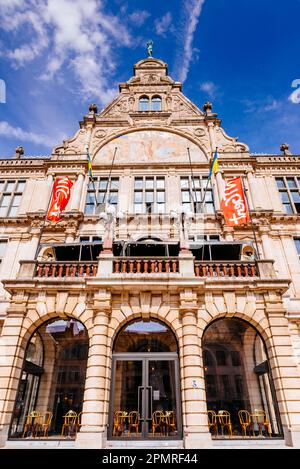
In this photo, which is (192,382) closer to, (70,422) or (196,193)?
(70,422)

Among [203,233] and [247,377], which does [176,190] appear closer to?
Answer: [203,233]

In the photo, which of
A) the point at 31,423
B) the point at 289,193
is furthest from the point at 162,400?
the point at 289,193

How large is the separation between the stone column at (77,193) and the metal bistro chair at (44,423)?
11411 mm

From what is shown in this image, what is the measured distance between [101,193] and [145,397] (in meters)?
13.7

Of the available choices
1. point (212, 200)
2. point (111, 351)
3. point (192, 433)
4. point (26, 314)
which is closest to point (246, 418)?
point (192, 433)

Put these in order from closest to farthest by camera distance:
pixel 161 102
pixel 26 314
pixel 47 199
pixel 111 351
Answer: pixel 111 351 < pixel 26 314 < pixel 47 199 < pixel 161 102

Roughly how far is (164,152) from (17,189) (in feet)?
37.7

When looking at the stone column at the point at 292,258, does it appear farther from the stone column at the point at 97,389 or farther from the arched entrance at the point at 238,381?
the stone column at the point at 97,389

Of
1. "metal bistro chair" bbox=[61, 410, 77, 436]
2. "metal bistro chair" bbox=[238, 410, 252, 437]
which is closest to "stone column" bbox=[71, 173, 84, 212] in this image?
"metal bistro chair" bbox=[61, 410, 77, 436]

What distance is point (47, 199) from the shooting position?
751 inches

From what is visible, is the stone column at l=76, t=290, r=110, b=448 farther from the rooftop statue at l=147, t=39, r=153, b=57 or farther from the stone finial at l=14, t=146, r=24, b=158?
the rooftop statue at l=147, t=39, r=153, b=57

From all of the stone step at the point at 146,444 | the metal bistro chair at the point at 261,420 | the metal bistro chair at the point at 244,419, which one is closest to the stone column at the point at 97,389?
the stone step at the point at 146,444

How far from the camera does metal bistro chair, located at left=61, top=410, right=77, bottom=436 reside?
34.4 ft

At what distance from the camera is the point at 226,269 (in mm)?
11992
